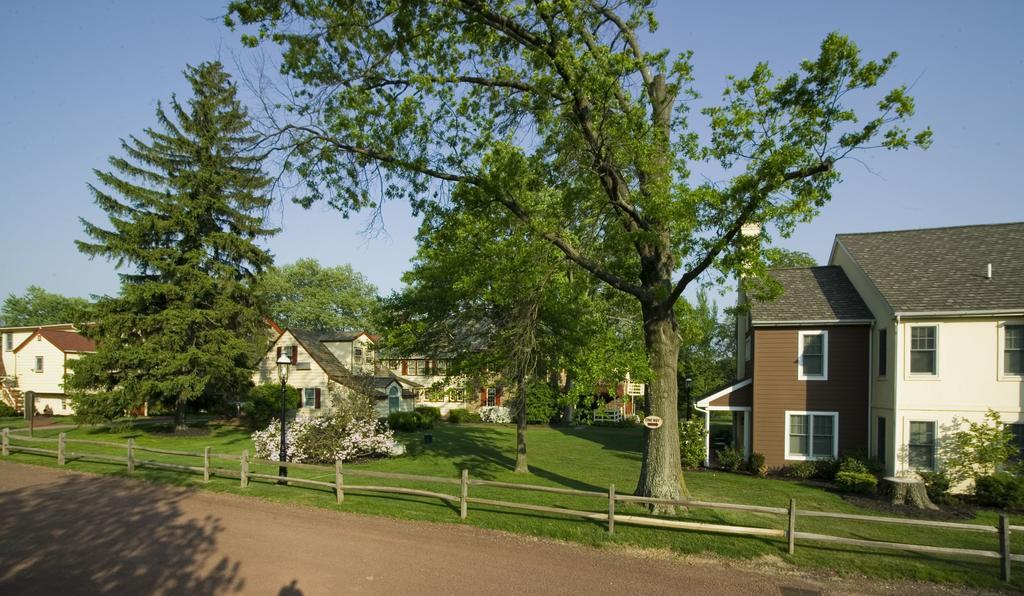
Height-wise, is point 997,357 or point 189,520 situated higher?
point 997,357

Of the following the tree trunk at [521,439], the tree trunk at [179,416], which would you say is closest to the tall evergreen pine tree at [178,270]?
the tree trunk at [179,416]

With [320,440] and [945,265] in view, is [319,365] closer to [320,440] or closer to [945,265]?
[320,440]

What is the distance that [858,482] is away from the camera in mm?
18500

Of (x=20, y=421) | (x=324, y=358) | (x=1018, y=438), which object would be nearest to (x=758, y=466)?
(x=1018, y=438)

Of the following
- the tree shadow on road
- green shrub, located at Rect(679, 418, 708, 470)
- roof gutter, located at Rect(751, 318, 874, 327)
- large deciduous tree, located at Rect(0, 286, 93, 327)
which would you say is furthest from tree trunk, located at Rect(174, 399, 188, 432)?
large deciduous tree, located at Rect(0, 286, 93, 327)

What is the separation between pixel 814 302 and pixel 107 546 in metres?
Result: 22.5

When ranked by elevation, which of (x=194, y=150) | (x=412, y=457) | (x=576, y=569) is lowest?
(x=412, y=457)

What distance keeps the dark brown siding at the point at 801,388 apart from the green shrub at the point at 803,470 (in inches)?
14.6

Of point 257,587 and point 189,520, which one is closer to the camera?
point 257,587

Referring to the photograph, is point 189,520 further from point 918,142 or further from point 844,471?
point 844,471

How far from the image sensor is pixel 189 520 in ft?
42.0

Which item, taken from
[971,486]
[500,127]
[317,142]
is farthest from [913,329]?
[317,142]

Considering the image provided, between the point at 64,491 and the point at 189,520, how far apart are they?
5914 millimetres

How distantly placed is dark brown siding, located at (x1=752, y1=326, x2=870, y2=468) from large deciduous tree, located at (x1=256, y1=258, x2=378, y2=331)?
171 ft
